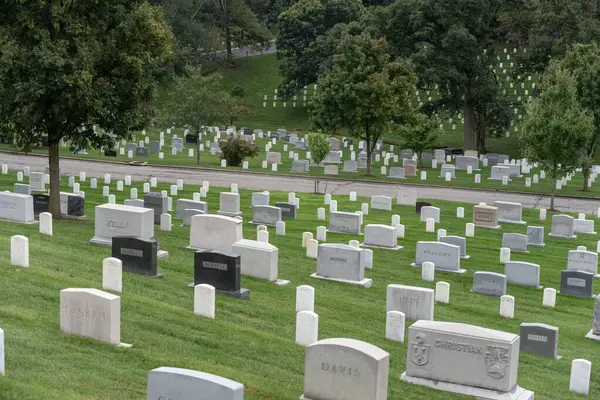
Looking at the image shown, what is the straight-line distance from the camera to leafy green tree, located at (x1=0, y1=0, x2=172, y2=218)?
2478 cm

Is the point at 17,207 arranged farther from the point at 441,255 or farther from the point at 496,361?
the point at 496,361

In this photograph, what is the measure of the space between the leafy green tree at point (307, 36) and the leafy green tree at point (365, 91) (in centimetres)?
2679

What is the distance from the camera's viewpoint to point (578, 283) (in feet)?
77.3

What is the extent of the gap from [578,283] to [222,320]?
11.2 metres

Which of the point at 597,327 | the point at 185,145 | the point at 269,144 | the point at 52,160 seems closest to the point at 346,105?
the point at 269,144

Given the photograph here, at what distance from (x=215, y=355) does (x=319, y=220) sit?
18286mm

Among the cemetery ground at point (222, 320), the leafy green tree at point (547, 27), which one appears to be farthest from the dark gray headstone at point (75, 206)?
the leafy green tree at point (547, 27)

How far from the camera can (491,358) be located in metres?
13.7

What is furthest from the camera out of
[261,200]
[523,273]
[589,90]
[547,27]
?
[547,27]

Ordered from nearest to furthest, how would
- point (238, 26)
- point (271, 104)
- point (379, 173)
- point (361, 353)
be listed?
point (361, 353) < point (379, 173) < point (271, 104) < point (238, 26)

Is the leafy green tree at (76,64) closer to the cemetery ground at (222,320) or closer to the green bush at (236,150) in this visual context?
the cemetery ground at (222,320)

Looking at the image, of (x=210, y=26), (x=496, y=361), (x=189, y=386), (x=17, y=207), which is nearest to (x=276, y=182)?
(x=17, y=207)

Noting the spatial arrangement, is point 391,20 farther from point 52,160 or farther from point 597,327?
point 597,327

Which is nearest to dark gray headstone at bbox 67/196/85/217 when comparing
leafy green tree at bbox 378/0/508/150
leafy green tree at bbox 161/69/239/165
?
leafy green tree at bbox 161/69/239/165
